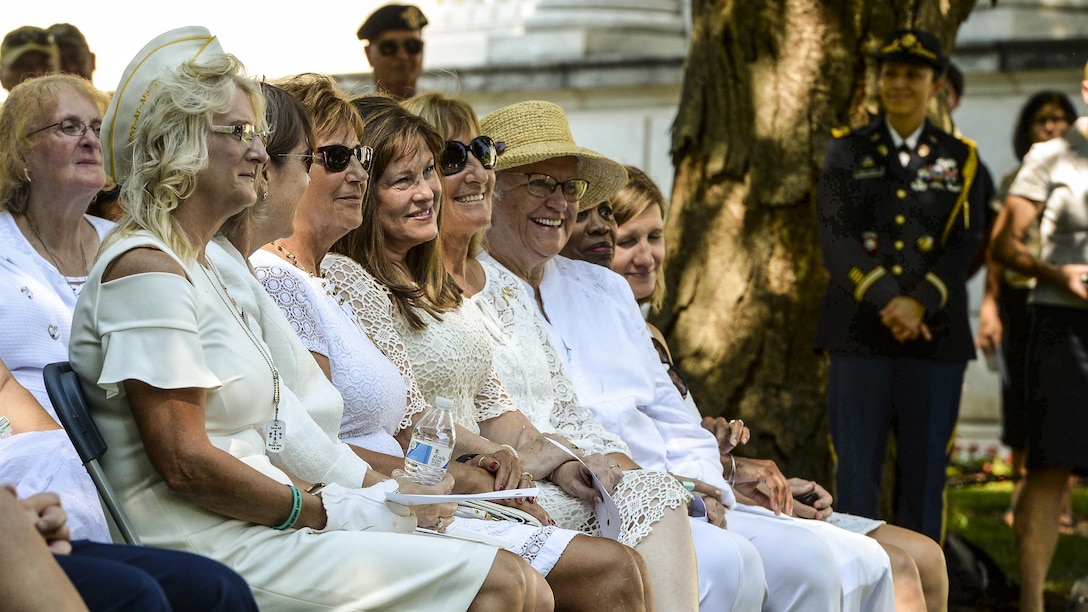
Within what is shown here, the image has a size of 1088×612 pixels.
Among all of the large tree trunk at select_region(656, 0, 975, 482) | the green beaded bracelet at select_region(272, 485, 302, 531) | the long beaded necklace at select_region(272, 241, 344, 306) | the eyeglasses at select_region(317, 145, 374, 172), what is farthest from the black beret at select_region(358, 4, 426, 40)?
the green beaded bracelet at select_region(272, 485, 302, 531)

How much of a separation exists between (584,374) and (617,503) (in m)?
1.01

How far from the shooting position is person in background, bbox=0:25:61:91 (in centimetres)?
570

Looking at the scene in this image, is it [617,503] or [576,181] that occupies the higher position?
[576,181]

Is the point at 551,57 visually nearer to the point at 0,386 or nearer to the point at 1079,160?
the point at 1079,160

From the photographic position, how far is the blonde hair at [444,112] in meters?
4.94

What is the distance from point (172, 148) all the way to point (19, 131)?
1202mm

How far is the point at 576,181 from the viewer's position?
5473 mm

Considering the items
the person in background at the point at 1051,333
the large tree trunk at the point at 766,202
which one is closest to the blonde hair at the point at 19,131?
the large tree trunk at the point at 766,202

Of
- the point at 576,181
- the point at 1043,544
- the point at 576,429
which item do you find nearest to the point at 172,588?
the point at 576,429

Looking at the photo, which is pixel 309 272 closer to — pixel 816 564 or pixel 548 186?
pixel 548 186

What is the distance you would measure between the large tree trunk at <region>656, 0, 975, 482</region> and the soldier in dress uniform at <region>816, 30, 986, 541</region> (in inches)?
26.7

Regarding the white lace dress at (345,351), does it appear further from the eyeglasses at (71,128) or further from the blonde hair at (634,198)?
the blonde hair at (634,198)

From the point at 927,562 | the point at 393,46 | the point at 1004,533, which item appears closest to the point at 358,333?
the point at 927,562

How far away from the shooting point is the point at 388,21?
7512mm
